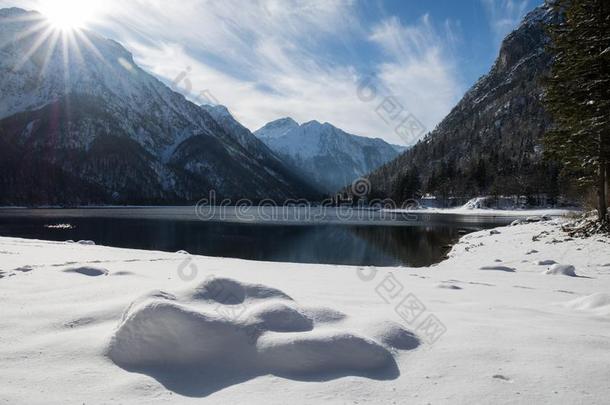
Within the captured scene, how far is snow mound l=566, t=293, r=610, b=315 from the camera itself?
28.2 ft

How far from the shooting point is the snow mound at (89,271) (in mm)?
12048

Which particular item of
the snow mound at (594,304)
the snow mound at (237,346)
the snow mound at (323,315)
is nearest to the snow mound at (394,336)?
the snow mound at (237,346)

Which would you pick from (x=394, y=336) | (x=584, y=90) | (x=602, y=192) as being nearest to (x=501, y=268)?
(x=602, y=192)

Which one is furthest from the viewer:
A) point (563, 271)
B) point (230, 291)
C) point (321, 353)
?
point (563, 271)

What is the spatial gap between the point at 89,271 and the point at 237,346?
8.92m

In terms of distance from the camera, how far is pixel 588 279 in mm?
14312

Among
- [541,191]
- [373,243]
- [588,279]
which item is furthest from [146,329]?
[541,191]

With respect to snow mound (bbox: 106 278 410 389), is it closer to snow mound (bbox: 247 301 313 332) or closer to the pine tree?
snow mound (bbox: 247 301 313 332)

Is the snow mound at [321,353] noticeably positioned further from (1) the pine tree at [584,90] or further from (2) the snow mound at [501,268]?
(1) the pine tree at [584,90]

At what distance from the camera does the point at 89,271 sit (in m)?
12.2

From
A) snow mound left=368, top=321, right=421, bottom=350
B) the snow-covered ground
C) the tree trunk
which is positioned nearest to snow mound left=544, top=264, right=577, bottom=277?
the snow-covered ground

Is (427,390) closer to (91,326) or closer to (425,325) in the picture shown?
(425,325)

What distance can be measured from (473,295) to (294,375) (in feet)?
25.1

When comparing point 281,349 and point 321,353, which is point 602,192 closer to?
point 321,353
